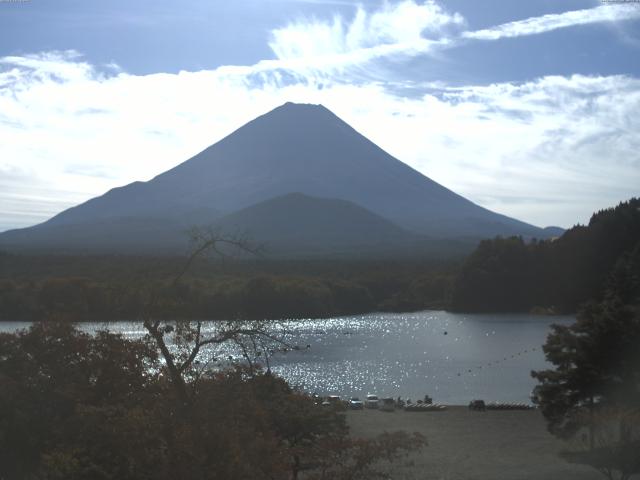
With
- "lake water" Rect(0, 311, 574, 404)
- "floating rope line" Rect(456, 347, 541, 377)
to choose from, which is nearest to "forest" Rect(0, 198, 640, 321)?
"lake water" Rect(0, 311, 574, 404)

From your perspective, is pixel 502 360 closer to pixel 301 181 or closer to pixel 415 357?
pixel 415 357

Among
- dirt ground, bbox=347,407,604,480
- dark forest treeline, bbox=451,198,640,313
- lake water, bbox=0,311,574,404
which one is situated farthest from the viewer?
dark forest treeline, bbox=451,198,640,313

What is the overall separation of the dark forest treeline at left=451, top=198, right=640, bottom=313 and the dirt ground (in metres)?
27.0

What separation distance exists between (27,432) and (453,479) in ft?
22.8

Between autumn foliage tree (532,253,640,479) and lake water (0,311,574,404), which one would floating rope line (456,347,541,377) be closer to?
lake water (0,311,574,404)

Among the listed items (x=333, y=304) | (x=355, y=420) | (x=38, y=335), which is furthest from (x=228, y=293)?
(x=38, y=335)

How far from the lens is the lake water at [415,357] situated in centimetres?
2098

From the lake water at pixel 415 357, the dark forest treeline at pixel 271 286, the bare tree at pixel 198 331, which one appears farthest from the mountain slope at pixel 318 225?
the bare tree at pixel 198 331

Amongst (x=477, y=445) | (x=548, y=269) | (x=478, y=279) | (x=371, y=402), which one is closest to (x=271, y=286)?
(x=478, y=279)

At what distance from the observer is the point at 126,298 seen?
5422 millimetres

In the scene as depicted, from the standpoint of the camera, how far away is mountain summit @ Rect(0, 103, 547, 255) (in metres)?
106

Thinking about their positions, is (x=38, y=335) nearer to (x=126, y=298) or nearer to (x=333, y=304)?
(x=126, y=298)

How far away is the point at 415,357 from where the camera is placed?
26.8 metres

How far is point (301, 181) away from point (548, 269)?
6934 centimetres
